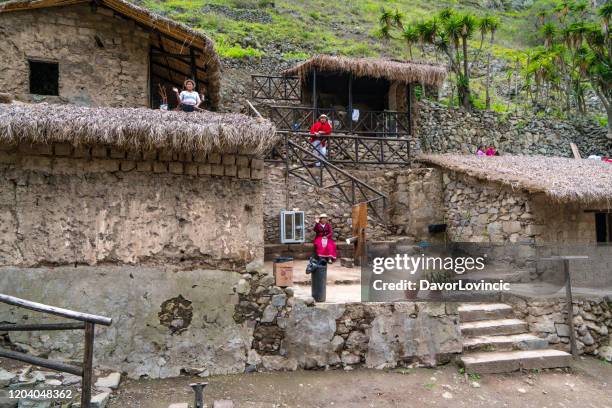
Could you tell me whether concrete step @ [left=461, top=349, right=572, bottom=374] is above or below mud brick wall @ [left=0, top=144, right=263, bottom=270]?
below

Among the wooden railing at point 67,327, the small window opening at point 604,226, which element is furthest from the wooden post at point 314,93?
the wooden railing at point 67,327

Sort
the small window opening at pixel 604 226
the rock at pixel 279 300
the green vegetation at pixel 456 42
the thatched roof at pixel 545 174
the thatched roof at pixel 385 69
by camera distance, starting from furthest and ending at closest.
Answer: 1. the green vegetation at pixel 456 42
2. the thatched roof at pixel 385 69
3. the small window opening at pixel 604 226
4. the thatched roof at pixel 545 174
5. the rock at pixel 279 300

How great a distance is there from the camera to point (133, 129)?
4.98 meters

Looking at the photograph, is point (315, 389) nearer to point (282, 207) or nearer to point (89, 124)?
point (89, 124)

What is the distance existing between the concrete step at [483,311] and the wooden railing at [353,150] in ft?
19.1

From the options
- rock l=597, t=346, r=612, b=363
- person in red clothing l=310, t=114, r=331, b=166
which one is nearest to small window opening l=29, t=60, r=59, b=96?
person in red clothing l=310, t=114, r=331, b=166

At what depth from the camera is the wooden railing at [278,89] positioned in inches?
664

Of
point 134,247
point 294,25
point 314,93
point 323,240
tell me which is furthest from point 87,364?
point 294,25

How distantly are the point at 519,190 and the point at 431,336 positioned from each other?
179 inches

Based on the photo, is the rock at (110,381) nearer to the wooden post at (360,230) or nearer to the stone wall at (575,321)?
the wooden post at (360,230)

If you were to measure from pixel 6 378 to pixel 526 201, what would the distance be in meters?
9.10

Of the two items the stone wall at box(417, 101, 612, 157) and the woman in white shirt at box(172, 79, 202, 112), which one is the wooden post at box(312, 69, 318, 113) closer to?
the stone wall at box(417, 101, 612, 157)

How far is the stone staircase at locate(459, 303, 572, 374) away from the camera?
20.2 ft

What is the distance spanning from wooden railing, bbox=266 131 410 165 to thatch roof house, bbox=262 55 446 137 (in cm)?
102
